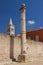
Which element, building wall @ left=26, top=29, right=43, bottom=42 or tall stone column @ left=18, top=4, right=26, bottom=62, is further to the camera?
building wall @ left=26, top=29, right=43, bottom=42

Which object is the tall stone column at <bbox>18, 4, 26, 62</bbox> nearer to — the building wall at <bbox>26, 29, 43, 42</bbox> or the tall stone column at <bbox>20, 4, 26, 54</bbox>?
the tall stone column at <bbox>20, 4, 26, 54</bbox>

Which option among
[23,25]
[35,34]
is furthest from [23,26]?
[35,34]

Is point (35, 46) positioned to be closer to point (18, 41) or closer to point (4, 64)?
point (18, 41)

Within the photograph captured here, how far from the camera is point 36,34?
39500mm

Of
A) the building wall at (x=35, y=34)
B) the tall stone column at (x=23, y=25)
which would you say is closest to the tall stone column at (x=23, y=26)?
the tall stone column at (x=23, y=25)

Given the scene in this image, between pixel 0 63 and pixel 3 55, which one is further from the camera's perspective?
pixel 3 55

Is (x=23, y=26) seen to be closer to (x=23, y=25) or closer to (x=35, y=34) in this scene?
(x=23, y=25)

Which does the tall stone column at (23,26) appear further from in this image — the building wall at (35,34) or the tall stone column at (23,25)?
the building wall at (35,34)

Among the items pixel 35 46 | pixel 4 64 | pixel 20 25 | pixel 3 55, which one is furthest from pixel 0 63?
pixel 35 46

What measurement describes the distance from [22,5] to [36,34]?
17308 millimetres

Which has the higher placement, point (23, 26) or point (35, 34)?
point (35, 34)

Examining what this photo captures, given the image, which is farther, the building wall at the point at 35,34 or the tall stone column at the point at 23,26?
the building wall at the point at 35,34

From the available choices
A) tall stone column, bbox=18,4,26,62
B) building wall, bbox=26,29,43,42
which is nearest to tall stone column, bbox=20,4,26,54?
tall stone column, bbox=18,4,26,62

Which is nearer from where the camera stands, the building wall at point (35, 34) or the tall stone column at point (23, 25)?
the tall stone column at point (23, 25)
